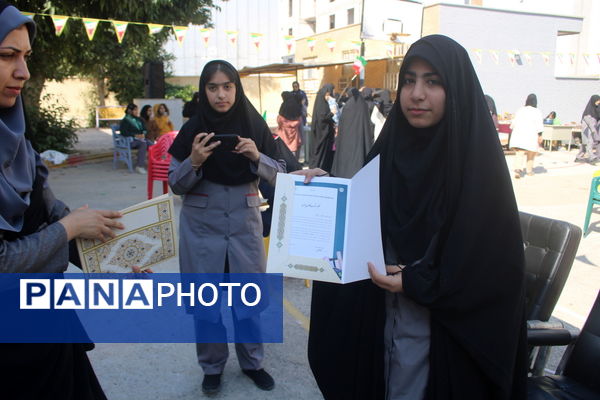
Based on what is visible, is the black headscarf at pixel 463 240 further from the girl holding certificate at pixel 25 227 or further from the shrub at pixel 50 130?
the shrub at pixel 50 130

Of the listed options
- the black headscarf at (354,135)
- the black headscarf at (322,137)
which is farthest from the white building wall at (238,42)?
the black headscarf at (354,135)

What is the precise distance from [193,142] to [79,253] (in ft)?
3.15

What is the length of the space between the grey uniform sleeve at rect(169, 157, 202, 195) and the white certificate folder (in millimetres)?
915

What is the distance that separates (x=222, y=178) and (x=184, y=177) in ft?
0.64

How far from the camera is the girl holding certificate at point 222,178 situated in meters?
2.47

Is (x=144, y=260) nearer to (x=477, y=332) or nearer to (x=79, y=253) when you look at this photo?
(x=79, y=253)

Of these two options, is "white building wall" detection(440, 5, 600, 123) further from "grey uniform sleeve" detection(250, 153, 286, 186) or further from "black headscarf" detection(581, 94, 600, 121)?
"grey uniform sleeve" detection(250, 153, 286, 186)

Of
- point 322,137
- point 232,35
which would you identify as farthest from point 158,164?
point 232,35

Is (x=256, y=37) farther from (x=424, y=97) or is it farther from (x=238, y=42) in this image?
(x=238, y=42)

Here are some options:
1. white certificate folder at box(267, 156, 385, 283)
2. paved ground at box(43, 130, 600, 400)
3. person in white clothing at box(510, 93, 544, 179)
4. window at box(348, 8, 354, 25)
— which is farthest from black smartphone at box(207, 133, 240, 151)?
window at box(348, 8, 354, 25)

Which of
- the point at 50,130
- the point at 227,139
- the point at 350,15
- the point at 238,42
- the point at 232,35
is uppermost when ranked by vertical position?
the point at 350,15

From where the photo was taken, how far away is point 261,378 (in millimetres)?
2852

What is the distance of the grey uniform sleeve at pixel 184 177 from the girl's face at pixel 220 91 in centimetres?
33

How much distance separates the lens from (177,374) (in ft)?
9.87
